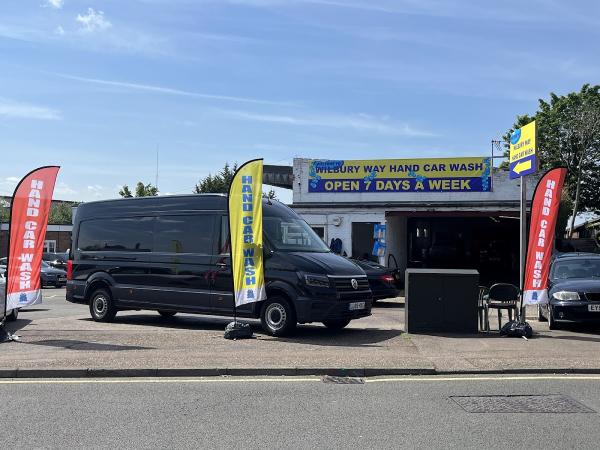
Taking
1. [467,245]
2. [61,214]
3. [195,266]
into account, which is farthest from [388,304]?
[61,214]

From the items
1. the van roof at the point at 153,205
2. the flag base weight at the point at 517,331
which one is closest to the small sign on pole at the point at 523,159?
the flag base weight at the point at 517,331

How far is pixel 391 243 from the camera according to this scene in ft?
88.5

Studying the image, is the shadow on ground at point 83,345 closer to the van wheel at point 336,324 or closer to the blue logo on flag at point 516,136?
the van wheel at point 336,324

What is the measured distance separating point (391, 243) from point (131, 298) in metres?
15.7

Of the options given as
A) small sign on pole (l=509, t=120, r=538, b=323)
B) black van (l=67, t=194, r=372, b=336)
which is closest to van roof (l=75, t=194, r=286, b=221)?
black van (l=67, t=194, r=372, b=336)

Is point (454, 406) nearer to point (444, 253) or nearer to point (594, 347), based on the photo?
point (594, 347)

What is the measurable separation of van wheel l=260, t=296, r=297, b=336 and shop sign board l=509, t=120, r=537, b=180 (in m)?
5.13

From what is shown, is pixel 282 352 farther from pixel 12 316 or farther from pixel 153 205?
pixel 12 316

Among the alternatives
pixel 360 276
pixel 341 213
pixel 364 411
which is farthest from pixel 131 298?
pixel 341 213

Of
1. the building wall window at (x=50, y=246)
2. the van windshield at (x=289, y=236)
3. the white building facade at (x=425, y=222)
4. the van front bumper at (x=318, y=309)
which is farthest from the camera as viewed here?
the building wall window at (x=50, y=246)

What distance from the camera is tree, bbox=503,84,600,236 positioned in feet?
113

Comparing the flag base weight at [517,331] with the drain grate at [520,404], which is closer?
the drain grate at [520,404]

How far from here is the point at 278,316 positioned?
1111 centimetres

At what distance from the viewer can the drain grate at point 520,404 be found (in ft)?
21.1
